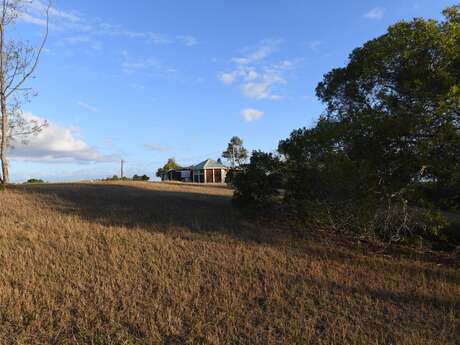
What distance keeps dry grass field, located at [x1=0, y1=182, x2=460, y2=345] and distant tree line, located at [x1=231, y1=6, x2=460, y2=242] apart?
1.22 metres

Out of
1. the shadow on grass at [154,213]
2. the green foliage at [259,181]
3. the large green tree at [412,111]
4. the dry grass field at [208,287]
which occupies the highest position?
the large green tree at [412,111]

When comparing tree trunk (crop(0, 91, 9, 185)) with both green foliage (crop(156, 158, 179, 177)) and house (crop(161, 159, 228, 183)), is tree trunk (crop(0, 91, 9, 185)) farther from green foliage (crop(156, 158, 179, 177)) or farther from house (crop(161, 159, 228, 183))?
green foliage (crop(156, 158, 179, 177))

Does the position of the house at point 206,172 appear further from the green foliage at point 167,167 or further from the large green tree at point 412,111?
the large green tree at point 412,111

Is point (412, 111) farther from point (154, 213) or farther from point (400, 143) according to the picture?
point (154, 213)

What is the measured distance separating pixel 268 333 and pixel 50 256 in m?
4.75

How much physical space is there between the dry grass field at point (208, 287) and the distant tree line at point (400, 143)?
4.00ft

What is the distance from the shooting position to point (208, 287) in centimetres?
627

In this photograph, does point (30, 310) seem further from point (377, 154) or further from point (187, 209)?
point (187, 209)

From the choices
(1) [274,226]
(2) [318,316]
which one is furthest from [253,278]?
(1) [274,226]

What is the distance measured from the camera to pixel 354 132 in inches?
375

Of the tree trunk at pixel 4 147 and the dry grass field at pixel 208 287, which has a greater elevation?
the tree trunk at pixel 4 147

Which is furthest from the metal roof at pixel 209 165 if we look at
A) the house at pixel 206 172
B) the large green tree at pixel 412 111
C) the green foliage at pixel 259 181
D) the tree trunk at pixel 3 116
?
the large green tree at pixel 412 111

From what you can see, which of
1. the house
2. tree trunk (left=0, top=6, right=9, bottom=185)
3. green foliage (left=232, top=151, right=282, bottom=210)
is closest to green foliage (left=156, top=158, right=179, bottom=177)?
the house

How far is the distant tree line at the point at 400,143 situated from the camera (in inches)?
320
